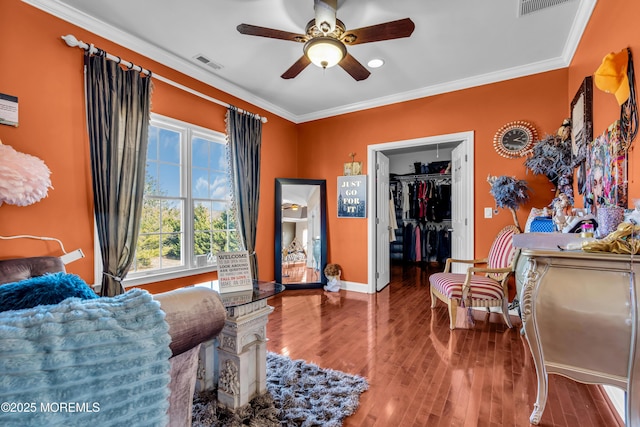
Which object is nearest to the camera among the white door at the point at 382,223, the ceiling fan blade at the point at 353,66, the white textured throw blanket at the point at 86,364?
the white textured throw blanket at the point at 86,364

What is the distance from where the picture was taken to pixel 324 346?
2484 mm

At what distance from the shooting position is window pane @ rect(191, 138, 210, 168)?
131 inches

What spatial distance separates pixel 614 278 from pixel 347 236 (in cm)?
331

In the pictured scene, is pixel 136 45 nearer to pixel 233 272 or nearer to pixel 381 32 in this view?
pixel 381 32

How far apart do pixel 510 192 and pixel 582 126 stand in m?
0.81

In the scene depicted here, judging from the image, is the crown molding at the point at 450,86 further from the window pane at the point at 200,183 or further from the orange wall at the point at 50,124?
the orange wall at the point at 50,124

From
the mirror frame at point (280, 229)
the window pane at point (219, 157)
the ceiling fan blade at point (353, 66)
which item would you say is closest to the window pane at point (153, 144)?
the window pane at point (219, 157)

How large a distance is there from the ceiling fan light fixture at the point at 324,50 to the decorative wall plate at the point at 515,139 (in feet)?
7.44

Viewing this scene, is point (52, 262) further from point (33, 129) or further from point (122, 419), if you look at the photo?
point (122, 419)

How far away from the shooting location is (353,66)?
2.43m

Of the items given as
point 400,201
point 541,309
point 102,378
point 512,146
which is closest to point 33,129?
point 102,378

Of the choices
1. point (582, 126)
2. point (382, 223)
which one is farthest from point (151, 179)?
point (582, 126)

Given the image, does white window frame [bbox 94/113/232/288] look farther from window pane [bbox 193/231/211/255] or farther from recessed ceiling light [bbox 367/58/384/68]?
recessed ceiling light [bbox 367/58/384/68]

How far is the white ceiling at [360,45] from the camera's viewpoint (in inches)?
88.4
